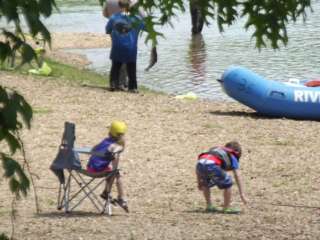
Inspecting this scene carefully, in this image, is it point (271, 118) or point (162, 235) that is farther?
point (271, 118)

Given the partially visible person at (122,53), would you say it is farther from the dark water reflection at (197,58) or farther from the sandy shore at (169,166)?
the dark water reflection at (197,58)

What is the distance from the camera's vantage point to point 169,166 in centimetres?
1148

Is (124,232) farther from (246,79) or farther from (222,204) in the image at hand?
(246,79)

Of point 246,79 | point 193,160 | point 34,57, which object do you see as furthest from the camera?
point 246,79

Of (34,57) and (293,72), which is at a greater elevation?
(34,57)

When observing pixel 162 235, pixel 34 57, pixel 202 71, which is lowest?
pixel 202 71

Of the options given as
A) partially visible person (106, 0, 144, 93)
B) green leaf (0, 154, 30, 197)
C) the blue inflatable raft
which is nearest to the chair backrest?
green leaf (0, 154, 30, 197)

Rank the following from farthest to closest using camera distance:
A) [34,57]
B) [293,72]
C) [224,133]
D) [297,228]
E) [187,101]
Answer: [293,72], [187,101], [224,133], [297,228], [34,57]

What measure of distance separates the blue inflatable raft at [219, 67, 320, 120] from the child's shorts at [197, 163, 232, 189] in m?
6.42

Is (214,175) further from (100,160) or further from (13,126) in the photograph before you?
(13,126)

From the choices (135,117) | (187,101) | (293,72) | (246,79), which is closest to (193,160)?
(135,117)

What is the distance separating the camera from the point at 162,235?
26.7 ft

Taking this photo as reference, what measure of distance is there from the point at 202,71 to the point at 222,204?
12829mm

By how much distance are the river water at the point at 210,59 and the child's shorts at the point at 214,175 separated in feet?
30.7
